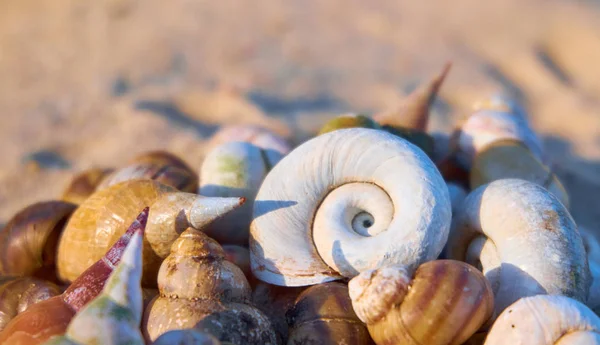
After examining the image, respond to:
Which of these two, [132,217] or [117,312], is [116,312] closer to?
[117,312]

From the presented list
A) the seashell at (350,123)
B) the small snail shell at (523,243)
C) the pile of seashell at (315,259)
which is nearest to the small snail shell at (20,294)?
the pile of seashell at (315,259)

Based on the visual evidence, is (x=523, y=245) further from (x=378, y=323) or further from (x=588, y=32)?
(x=588, y=32)

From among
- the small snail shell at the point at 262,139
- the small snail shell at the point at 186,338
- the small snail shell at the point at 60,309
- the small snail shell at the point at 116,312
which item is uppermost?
the small snail shell at the point at 116,312

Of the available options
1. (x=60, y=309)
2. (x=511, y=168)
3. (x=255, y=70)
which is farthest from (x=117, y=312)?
(x=255, y=70)

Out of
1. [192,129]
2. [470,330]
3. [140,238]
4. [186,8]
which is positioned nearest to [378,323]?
[470,330]

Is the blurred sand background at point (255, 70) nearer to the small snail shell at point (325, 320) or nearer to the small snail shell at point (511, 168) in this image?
the small snail shell at point (511, 168)
